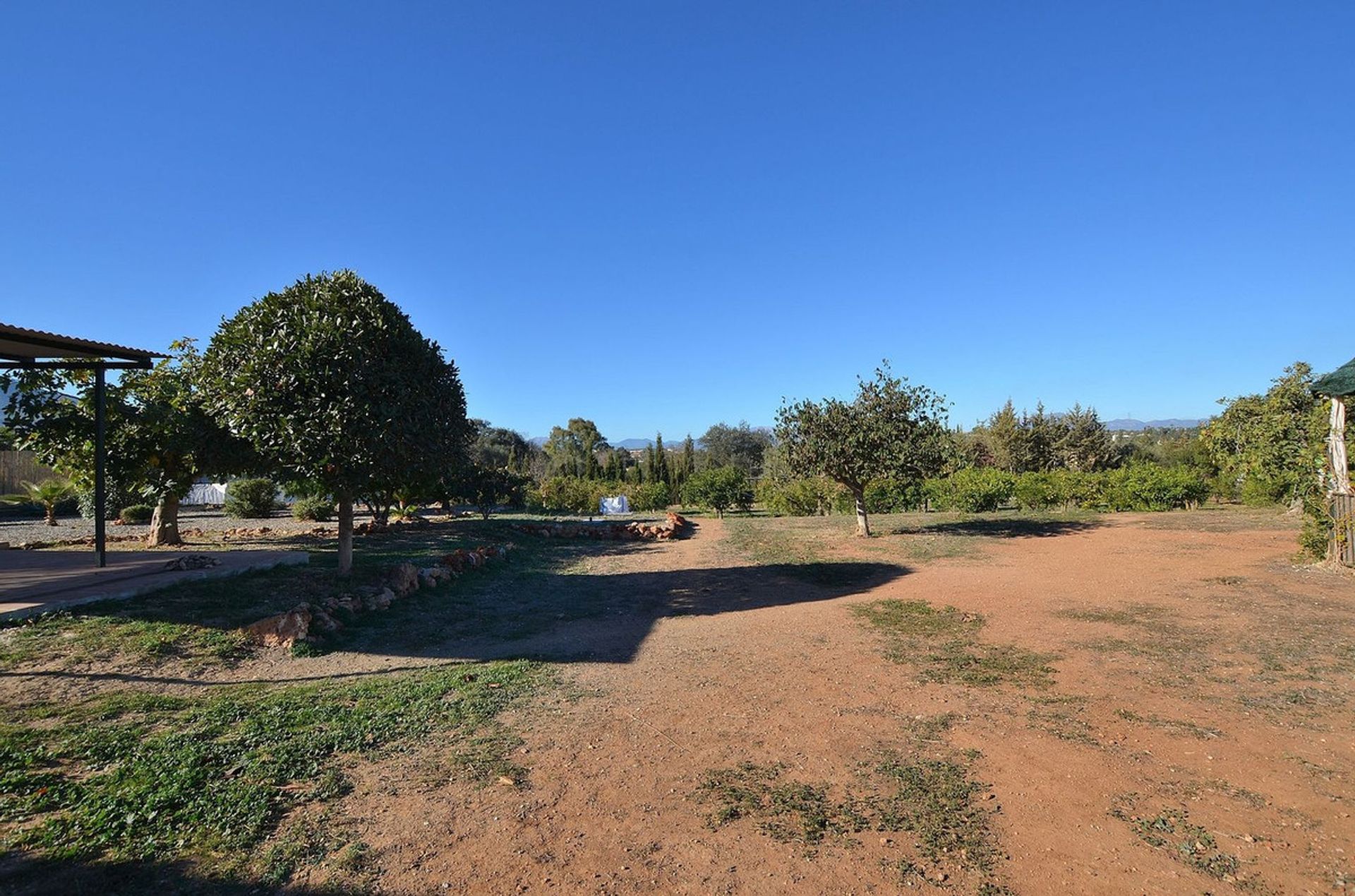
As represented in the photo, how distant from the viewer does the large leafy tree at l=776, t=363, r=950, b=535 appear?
1524 centimetres

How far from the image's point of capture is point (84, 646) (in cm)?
554

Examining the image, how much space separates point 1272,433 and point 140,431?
24.2 meters

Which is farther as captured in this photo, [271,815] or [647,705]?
[647,705]

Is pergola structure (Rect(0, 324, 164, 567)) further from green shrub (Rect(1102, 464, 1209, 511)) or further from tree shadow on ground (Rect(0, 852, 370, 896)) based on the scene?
green shrub (Rect(1102, 464, 1209, 511))

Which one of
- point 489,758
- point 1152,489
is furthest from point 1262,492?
point 489,758

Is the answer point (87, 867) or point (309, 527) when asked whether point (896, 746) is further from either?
point (309, 527)

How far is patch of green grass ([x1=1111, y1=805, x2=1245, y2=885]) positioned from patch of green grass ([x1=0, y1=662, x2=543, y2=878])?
3972 mm

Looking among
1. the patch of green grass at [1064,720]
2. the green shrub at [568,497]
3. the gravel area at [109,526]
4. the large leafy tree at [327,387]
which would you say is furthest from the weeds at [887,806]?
the green shrub at [568,497]

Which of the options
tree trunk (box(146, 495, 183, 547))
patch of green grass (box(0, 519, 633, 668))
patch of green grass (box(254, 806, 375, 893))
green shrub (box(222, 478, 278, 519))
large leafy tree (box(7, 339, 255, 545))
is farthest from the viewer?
green shrub (box(222, 478, 278, 519))

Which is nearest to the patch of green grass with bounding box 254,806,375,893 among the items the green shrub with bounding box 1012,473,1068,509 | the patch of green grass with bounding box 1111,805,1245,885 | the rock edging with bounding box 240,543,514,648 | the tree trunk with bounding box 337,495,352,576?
the patch of green grass with bounding box 1111,805,1245,885

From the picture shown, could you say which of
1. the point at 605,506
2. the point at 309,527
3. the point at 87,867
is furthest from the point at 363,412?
the point at 605,506

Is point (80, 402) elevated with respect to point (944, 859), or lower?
elevated

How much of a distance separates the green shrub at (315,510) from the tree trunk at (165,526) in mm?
5759

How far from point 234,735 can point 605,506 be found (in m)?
25.7
